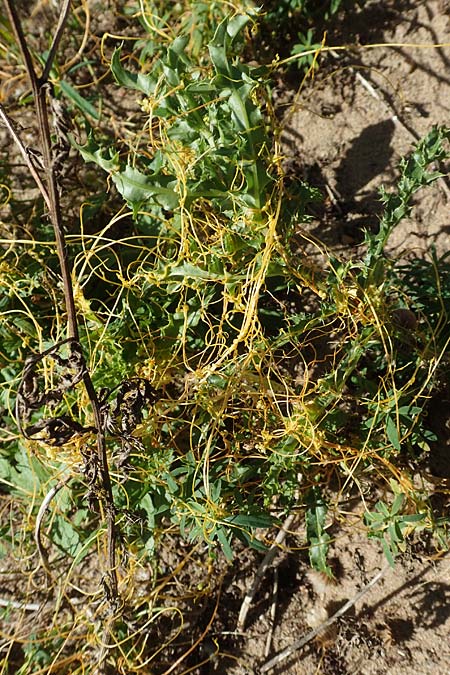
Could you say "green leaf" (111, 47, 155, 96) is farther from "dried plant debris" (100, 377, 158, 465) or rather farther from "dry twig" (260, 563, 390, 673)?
"dry twig" (260, 563, 390, 673)

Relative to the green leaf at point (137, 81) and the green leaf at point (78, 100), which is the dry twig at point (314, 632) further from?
the green leaf at point (78, 100)

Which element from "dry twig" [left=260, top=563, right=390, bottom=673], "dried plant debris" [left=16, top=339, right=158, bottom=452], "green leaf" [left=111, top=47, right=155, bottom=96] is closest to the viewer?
"dried plant debris" [left=16, top=339, right=158, bottom=452]

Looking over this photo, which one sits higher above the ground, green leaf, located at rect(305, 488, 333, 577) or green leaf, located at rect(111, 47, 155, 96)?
green leaf, located at rect(111, 47, 155, 96)

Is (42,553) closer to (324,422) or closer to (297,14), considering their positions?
(324,422)

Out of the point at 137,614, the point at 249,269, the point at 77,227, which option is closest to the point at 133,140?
the point at 77,227

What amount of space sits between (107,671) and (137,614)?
16cm

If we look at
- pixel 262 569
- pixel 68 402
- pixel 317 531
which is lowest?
→ pixel 262 569

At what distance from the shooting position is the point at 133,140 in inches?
85.0

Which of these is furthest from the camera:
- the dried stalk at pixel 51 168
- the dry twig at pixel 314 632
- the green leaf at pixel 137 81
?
the dry twig at pixel 314 632

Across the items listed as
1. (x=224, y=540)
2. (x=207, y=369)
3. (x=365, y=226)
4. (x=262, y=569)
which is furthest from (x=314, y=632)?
(x=365, y=226)

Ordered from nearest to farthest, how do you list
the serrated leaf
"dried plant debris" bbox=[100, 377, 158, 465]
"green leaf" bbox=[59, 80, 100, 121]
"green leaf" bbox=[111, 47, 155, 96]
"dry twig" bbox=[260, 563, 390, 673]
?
"dried plant debris" bbox=[100, 377, 158, 465], the serrated leaf, "green leaf" bbox=[111, 47, 155, 96], "dry twig" bbox=[260, 563, 390, 673], "green leaf" bbox=[59, 80, 100, 121]

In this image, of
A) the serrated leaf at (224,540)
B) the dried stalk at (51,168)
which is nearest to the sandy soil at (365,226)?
the serrated leaf at (224,540)

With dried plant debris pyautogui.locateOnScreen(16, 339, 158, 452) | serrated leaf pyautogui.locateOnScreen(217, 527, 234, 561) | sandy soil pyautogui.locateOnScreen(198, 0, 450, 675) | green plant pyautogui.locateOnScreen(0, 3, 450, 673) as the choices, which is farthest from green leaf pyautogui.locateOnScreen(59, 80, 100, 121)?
serrated leaf pyautogui.locateOnScreen(217, 527, 234, 561)

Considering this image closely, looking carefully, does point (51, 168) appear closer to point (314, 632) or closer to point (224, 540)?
point (224, 540)
